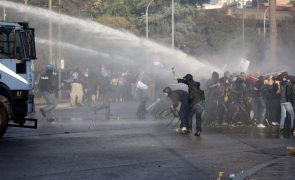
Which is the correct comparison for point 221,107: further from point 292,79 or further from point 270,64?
point 270,64

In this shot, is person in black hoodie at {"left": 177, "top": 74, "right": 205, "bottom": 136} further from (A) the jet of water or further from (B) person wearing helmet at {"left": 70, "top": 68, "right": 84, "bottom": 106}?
(B) person wearing helmet at {"left": 70, "top": 68, "right": 84, "bottom": 106}

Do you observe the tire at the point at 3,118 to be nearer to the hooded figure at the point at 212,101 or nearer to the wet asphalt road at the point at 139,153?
the wet asphalt road at the point at 139,153

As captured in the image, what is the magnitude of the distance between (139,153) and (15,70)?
13.7 ft

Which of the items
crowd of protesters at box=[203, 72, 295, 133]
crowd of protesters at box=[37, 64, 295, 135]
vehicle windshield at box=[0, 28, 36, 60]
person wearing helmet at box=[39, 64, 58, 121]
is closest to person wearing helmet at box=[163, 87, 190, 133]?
crowd of protesters at box=[37, 64, 295, 135]

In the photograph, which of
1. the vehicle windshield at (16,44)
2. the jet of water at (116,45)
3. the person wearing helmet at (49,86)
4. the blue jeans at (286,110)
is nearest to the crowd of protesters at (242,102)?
the blue jeans at (286,110)

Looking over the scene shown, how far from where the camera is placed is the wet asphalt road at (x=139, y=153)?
13.5 meters

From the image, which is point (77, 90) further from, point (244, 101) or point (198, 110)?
point (198, 110)

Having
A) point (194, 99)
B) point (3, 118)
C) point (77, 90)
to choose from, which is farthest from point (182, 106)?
point (77, 90)

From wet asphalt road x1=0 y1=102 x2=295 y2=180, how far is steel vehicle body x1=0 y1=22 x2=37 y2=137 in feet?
2.32

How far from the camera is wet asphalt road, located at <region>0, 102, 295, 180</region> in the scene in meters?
13.5

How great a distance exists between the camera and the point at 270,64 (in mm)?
49969

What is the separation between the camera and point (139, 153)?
54.5 feet

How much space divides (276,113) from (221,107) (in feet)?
5.58

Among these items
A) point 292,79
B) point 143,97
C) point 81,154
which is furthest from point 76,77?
point 81,154
